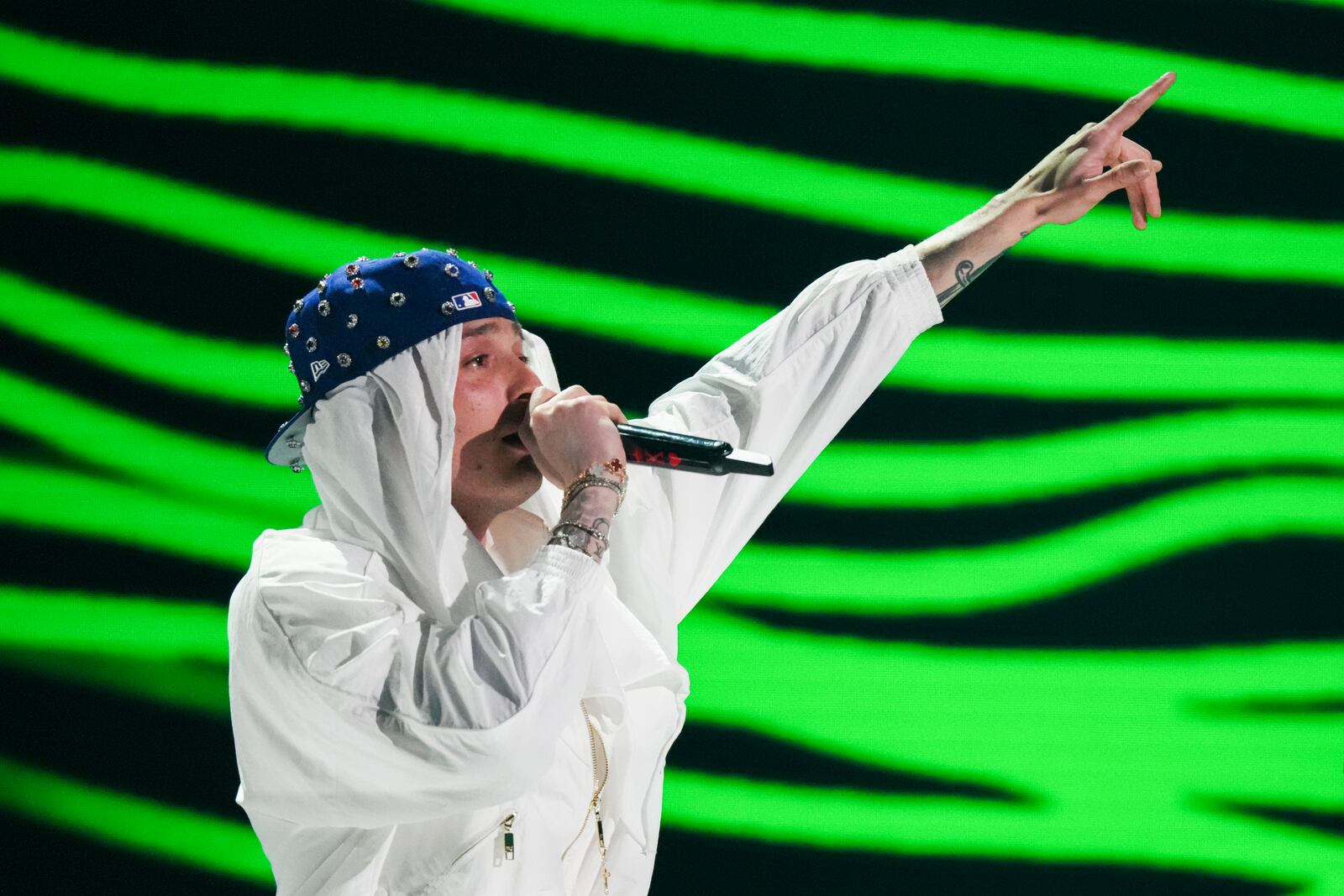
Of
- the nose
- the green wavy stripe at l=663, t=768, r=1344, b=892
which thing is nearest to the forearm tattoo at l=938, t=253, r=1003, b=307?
the nose

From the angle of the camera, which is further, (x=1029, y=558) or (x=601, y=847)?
(x=1029, y=558)

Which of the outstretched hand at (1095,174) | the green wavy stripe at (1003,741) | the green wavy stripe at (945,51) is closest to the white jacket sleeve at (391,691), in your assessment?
the outstretched hand at (1095,174)

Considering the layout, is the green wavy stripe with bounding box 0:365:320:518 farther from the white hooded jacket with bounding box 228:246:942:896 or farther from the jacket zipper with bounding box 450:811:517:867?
the jacket zipper with bounding box 450:811:517:867

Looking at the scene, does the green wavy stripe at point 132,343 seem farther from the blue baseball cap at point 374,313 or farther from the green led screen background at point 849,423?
the blue baseball cap at point 374,313

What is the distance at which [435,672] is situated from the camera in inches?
46.8

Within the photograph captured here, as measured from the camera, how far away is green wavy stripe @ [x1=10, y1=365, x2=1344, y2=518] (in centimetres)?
224

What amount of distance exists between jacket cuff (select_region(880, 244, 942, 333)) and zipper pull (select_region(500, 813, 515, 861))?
803 mm

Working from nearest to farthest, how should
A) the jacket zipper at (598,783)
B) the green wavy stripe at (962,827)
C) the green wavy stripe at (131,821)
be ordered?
the jacket zipper at (598,783) → the green wavy stripe at (131,821) → the green wavy stripe at (962,827)

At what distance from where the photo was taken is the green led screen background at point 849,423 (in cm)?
222

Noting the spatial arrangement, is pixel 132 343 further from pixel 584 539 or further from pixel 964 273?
pixel 964 273

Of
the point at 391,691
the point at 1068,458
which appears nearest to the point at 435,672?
the point at 391,691

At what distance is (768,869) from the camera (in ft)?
7.72

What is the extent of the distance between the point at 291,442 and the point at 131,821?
102 cm

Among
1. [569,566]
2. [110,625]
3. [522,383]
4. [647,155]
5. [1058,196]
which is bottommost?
[569,566]
